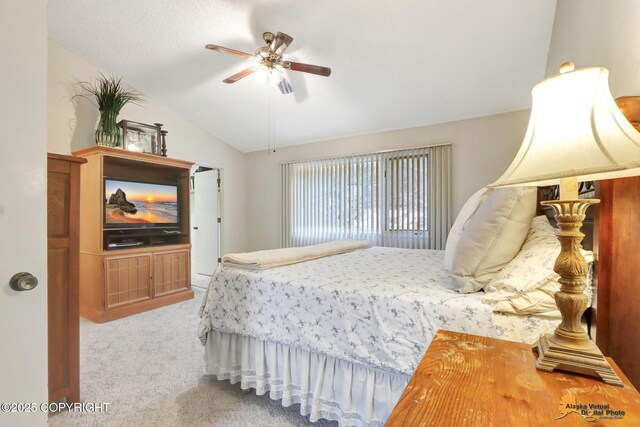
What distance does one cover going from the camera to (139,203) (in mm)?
3654

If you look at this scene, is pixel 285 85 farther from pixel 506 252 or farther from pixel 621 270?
pixel 621 270

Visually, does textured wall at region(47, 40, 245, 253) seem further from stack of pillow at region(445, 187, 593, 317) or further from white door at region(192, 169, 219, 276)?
stack of pillow at region(445, 187, 593, 317)

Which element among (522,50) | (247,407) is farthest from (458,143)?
(247,407)

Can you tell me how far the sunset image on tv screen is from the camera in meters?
3.37

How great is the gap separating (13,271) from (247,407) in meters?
1.37

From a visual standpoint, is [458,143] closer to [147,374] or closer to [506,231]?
[506,231]

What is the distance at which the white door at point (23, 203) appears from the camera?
83cm

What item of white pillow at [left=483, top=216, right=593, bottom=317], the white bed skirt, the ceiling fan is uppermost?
the ceiling fan

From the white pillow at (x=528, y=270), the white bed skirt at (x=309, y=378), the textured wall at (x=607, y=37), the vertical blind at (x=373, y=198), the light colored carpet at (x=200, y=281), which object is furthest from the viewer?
the light colored carpet at (x=200, y=281)

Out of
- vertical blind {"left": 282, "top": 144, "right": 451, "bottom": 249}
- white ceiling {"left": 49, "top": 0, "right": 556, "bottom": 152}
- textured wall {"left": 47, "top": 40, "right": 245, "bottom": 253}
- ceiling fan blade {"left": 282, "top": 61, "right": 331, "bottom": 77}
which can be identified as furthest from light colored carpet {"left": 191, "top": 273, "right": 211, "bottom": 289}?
ceiling fan blade {"left": 282, "top": 61, "right": 331, "bottom": 77}

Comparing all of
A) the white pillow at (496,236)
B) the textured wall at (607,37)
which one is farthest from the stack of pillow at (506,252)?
the textured wall at (607,37)

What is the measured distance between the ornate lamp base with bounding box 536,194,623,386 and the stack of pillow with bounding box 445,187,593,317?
0.37 meters

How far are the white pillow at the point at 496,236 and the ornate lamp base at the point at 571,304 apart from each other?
1.88ft

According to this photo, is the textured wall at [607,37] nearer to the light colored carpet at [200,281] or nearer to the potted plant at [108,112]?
the potted plant at [108,112]
